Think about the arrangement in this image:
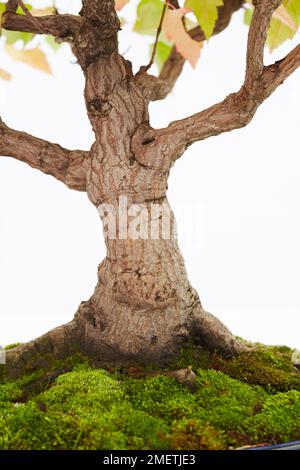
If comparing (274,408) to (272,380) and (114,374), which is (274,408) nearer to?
(272,380)

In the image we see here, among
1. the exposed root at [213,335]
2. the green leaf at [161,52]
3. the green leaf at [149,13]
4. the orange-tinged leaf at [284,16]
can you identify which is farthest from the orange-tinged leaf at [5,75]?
the exposed root at [213,335]

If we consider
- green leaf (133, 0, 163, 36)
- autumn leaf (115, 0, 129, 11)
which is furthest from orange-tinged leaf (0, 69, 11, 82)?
green leaf (133, 0, 163, 36)

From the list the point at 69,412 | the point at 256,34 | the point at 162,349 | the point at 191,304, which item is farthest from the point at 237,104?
the point at 69,412

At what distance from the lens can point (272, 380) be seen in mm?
1478

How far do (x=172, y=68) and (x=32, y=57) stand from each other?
642mm

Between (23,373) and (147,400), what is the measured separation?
46cm

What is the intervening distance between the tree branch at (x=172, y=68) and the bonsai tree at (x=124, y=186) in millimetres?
12

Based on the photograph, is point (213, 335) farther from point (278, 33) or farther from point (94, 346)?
point (278, 33)

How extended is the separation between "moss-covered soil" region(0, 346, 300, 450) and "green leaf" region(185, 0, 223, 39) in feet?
2.77

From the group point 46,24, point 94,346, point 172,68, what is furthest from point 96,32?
point 94,346

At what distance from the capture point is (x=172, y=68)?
198 cm

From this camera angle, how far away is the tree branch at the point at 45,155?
5.44 feet
